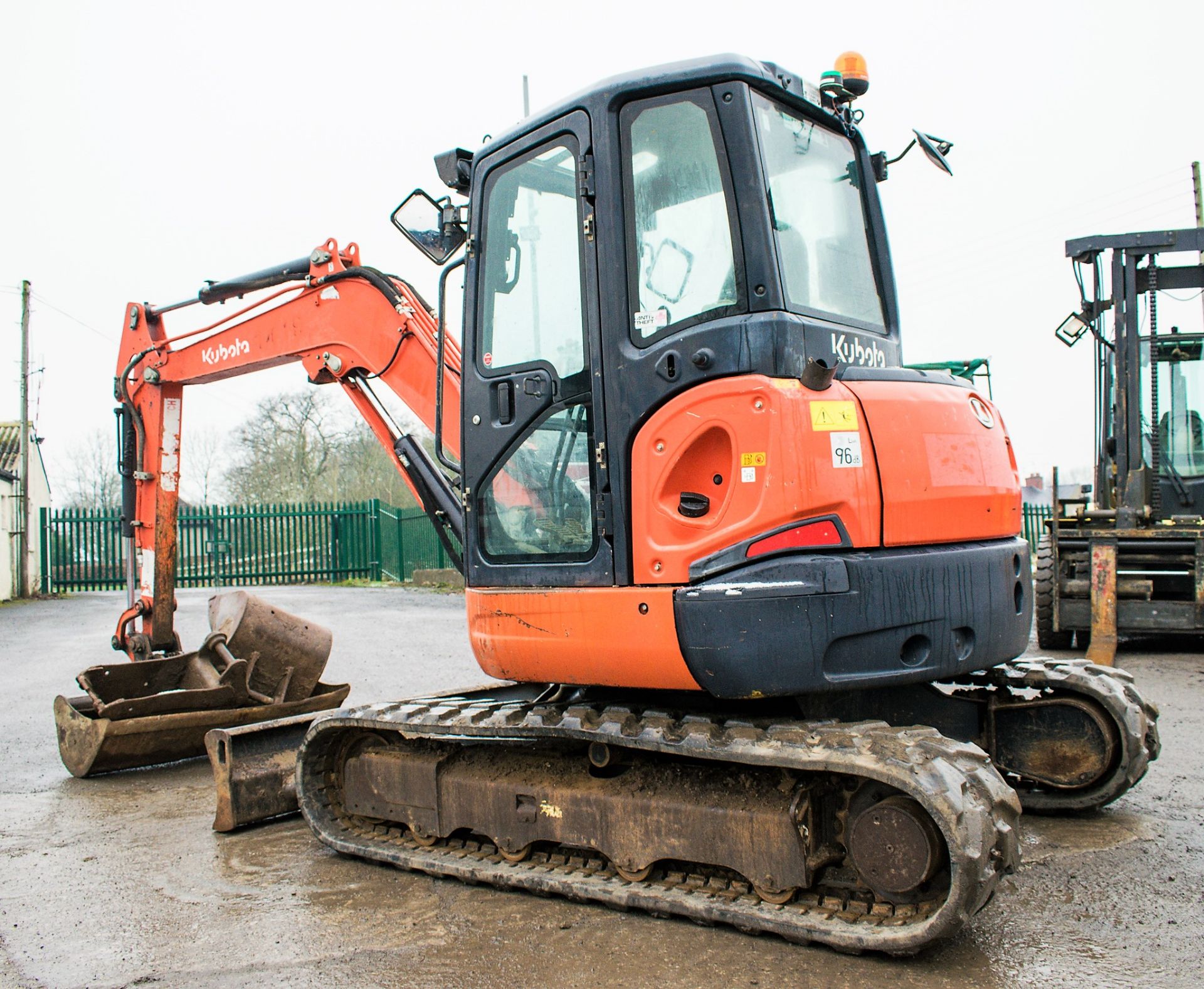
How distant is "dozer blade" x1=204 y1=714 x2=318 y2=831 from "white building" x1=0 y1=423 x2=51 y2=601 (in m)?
21.0

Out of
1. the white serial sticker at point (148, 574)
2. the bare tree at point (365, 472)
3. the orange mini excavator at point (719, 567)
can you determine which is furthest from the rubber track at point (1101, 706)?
the bare tree at point (365, 472)

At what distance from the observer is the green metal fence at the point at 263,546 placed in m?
25.4

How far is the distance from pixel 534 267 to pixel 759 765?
2.13 metres

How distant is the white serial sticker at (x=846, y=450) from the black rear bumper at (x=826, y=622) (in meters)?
0.30

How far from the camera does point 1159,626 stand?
9.79 meters

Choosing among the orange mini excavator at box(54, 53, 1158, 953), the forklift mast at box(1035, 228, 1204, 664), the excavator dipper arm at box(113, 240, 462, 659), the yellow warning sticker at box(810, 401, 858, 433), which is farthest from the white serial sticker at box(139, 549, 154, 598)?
the forklift mast at box(1035, 228, 1204, 664)

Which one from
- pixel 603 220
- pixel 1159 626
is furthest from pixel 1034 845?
pixel 1159 626

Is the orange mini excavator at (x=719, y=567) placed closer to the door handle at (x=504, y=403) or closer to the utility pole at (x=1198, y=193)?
the door handle at (x=504, y=403)

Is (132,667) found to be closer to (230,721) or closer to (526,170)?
(230,721)

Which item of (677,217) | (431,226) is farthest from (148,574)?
(677,217)

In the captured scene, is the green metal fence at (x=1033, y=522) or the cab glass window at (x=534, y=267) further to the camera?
the green metal fence at (x=1033, y=522)

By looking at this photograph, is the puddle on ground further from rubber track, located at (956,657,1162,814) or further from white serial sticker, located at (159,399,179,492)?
white serial sticker, located at (159,399,179,492)

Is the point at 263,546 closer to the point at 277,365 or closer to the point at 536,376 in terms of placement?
the point at 277,365

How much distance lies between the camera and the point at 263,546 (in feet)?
85.8
